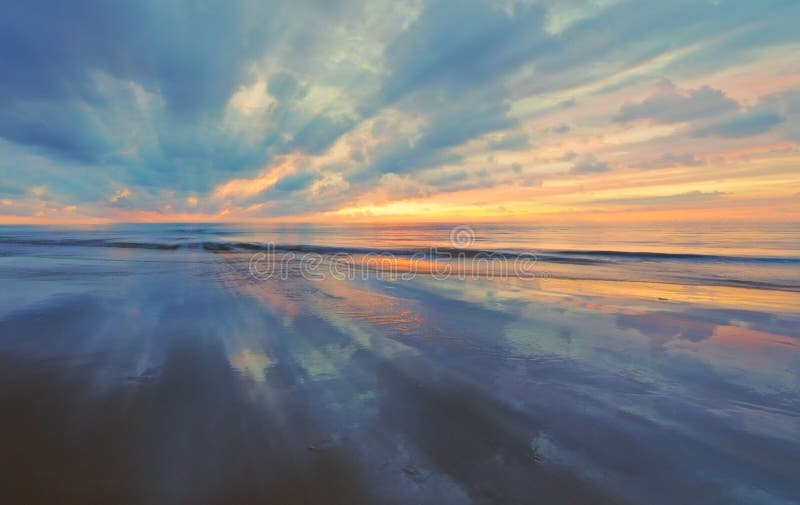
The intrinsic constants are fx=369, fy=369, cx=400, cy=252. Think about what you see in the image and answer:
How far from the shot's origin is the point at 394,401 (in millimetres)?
4668

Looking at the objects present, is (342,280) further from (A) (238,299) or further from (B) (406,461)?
(B) (406,461)

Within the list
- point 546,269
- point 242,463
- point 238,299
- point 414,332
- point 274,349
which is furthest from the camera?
point 546,269

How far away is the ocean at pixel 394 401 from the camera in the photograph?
3.20 m

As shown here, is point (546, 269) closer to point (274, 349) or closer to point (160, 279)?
point (274, 349)

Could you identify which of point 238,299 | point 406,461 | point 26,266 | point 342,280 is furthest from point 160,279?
point 406,461

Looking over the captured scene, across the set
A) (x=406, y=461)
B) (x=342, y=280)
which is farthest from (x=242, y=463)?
(x=342, y=280)

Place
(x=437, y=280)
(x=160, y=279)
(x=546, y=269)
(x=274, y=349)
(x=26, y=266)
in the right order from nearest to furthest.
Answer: (x=274, y=349) → (x=160, y=279) → (x=437, y=280) → (x=26, y=266) → (x=546, y=269)

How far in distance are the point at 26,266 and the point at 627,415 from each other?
23877mm

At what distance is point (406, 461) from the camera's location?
11.4ft

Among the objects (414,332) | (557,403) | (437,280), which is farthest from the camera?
(437,280)

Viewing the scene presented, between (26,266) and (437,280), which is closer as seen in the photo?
(437,280)

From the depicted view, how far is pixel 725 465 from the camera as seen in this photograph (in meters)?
3.53

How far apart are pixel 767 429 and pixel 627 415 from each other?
1.46 meters

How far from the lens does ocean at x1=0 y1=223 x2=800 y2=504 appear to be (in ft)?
10.5
